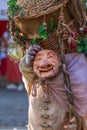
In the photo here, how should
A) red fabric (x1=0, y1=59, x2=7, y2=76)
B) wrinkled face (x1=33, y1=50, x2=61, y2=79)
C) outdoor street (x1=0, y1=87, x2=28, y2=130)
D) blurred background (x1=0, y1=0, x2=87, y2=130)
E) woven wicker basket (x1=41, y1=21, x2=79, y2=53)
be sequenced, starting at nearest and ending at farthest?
1. wrinkled face (x1=33, y1=50, x2=61, y2=79)
2. woven wicker basket (x1=41, y1=21, x2=79, y2=53)
3. outdoor street (x1=0, y1=87, x2=28, y2=130)
4. blurred background (x1=0, y1=0, x2=87, y2=130)
5. red fabric (x1=0, y1=59, x2=7, y2=76)

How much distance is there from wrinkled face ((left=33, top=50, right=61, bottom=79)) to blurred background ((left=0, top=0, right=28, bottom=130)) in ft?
20.6

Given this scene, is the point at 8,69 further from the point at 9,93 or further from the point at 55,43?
the point at 55,43

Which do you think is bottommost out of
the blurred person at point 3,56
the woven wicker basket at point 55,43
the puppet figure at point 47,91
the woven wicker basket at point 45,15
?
the blurred person at point 3,56

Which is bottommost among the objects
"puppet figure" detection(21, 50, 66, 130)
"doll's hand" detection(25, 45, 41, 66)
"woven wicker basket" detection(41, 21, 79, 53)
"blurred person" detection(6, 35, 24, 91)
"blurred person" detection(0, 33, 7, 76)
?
"blurred person" detection(6, 35, 24, 91)

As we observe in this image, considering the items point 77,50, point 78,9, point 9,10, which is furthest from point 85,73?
point 9,10

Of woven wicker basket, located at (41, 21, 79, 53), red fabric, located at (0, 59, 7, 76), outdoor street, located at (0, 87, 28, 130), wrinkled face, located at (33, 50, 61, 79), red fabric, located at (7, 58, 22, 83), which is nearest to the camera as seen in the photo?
wrinkled face, located at (33, 50, 61, 79)

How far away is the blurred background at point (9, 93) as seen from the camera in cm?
1026

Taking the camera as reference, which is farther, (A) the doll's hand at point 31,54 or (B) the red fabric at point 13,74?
(B) the red fabric at point 13,74

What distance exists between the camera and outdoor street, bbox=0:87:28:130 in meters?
9.88

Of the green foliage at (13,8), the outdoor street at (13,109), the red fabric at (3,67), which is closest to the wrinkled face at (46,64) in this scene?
the green foliage at (13,8)

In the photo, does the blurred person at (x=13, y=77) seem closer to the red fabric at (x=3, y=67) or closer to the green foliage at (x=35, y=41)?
the red fabric at (x=3, y=67)

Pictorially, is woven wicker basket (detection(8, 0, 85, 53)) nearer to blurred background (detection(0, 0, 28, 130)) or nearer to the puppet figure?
the puppet figure

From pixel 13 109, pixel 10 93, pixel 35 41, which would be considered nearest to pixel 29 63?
pixel 35 41

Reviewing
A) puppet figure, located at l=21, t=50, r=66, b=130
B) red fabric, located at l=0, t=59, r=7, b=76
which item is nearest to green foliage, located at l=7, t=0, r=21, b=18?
puppet figure, located at l=21, t=50, r=66, b=130
